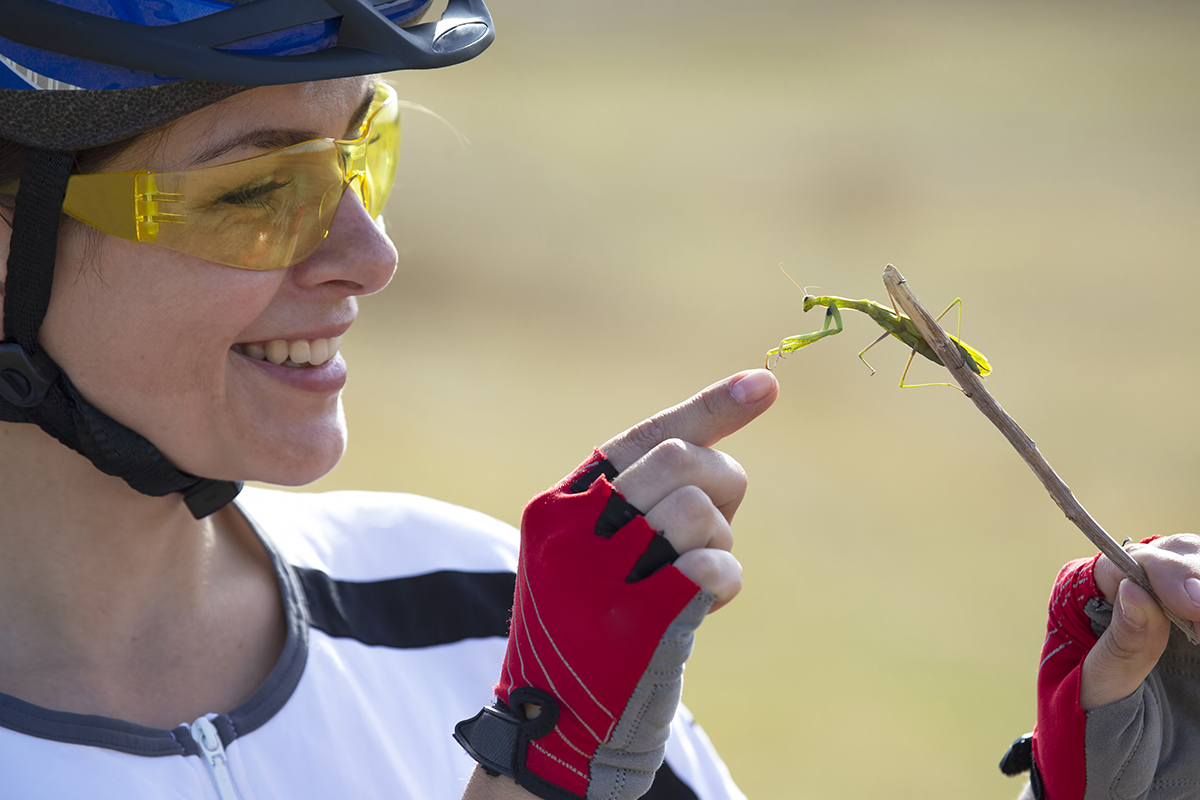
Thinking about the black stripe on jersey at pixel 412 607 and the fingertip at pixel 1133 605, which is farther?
the black stripe on jersey at pixel 412 607

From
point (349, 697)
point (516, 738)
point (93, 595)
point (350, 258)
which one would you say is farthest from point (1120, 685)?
point (93, 595)

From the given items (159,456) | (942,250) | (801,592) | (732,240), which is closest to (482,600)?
(159,456)

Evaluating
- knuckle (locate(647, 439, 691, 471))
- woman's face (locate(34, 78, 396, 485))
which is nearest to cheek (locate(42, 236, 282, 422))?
woman's face (locate(34, 78, 396, 485))

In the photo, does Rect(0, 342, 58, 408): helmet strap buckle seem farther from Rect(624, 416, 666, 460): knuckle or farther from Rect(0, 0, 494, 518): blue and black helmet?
Rect(624, 416, 666, 460): knuckle

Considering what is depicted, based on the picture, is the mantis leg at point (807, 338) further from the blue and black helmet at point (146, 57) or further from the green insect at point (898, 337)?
the blue and black helmet at point (146, 57)

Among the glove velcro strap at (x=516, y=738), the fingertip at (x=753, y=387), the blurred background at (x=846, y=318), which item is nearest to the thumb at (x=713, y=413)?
the fingertip at (x=753, y=387)

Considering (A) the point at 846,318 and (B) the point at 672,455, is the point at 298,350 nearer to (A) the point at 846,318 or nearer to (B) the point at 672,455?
(B) the point at 672,455

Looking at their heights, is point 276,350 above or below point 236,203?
below
